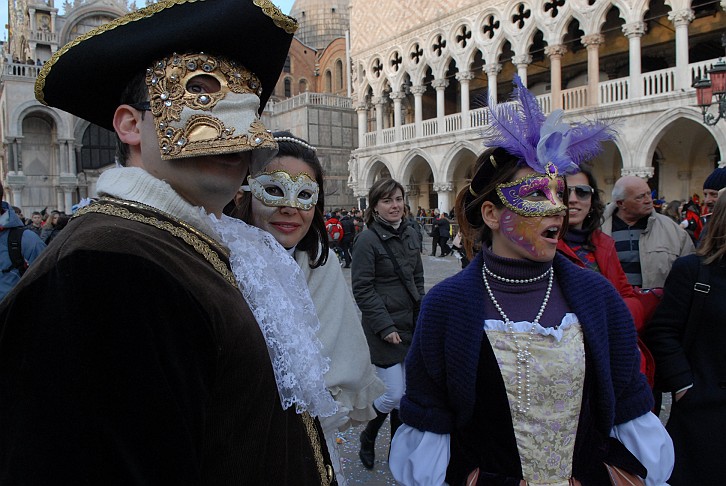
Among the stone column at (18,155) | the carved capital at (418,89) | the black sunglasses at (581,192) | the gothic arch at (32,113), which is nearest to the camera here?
the black sunglasses at (581,192)

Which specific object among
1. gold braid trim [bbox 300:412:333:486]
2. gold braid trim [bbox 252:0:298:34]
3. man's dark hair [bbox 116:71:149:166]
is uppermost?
gold braid trim [bbox 252:0:298:34]

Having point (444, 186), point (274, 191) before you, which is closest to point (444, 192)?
point (444, 186)

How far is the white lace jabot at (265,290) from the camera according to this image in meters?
1.14

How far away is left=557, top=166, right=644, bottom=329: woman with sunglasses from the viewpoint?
2.98 m

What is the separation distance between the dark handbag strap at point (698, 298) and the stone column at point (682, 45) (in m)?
14.8

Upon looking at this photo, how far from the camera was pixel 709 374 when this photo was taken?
2.53 m

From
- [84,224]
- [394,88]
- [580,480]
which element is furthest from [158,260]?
[394,88]

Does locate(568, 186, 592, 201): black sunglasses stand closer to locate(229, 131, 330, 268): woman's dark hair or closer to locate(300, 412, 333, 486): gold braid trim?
locate(229, 131, 330, 268): woman's dark hair

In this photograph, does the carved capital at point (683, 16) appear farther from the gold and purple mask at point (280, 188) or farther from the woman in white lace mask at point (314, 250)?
the gold and purple mask at point (280, 188)

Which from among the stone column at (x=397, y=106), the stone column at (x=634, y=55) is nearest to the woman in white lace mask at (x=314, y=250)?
the stone column at (x=634, y=55)

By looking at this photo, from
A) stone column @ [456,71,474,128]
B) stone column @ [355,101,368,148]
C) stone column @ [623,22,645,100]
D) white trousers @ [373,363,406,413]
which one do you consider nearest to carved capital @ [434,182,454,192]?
stone column @ [456,71,474,128]

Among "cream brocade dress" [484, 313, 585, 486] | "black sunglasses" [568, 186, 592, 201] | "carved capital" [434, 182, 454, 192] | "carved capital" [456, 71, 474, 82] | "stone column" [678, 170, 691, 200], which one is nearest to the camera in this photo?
"cream brocade dress" [484, 313, 585, 486]

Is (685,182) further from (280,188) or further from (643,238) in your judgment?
(280,188)

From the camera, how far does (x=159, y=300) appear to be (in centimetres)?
91
